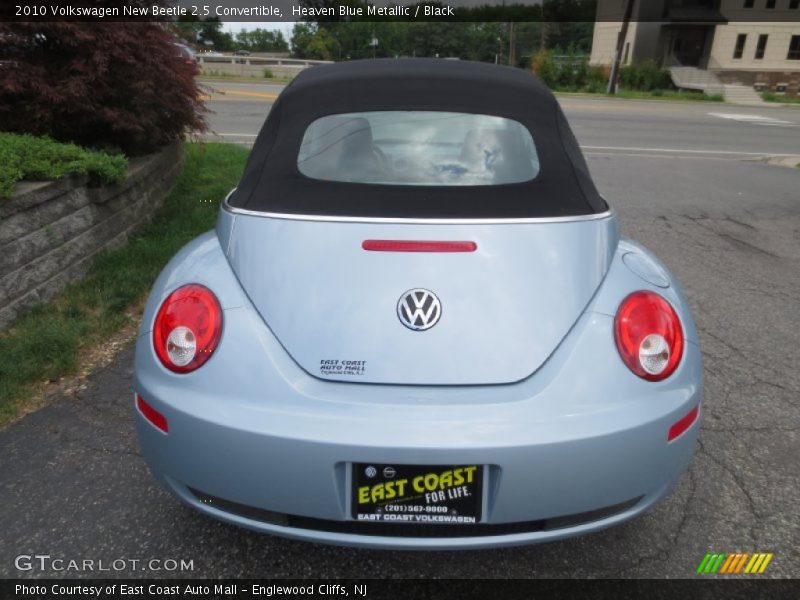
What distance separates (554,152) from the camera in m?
2.39

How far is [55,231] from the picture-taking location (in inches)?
153

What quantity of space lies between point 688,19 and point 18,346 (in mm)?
56386

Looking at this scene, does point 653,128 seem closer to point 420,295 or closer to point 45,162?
point 45,162

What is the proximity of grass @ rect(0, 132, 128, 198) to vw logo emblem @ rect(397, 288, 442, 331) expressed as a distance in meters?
2.84

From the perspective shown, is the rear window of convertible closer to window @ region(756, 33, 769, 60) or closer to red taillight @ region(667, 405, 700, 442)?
red taillight @ region(667, 405, 700, 442)

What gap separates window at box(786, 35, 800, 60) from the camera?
153ft

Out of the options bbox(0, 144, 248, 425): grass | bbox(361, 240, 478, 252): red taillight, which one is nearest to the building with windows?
bbox(0, 144, 248, 425): grass

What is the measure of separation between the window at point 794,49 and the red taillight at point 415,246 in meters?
57.5

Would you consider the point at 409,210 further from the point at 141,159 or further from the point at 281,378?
the point at 141,159

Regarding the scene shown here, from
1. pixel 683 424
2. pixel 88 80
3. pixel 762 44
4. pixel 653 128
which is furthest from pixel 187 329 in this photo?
pixel 762 44

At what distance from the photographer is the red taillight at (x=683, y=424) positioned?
1.78 m

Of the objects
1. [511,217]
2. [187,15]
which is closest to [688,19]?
[187,15]

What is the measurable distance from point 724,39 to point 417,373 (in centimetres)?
5736

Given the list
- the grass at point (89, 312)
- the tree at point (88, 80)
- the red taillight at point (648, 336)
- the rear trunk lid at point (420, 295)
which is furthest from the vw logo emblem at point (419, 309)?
the tree at point (88, 80)
